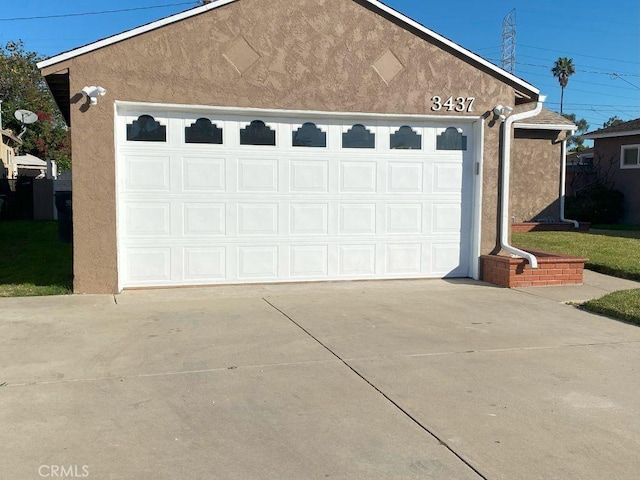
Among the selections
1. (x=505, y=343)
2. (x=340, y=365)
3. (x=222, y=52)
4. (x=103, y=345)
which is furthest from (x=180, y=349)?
(x=222, y=52)

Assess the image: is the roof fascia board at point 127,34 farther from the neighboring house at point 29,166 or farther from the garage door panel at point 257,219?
the neighboring house at point 29,166

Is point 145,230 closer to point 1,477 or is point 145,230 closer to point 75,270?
point 75,270

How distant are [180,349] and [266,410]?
178 centimetres

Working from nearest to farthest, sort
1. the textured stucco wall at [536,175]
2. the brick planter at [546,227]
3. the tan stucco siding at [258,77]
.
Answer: the tan stucco siding at [258,77]
the brick planter at [546,227]
the textured stucco wall at [536,175]

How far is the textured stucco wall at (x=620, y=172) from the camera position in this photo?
21.0 metres

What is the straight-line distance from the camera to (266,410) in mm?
4211

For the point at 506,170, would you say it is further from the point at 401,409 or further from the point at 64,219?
the point at 64,219

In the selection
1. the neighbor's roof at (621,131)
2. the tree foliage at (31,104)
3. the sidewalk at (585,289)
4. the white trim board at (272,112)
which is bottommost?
the sidewalk at (585,289)

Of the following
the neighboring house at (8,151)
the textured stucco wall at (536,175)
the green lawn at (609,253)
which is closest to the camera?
the green lawn at (609,253)

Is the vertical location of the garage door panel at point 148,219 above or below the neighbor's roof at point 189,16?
below

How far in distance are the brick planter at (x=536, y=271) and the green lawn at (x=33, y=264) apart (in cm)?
674

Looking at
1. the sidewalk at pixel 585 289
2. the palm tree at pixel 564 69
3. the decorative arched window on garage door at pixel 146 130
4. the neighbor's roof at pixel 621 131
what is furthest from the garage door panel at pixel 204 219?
the palm tree at pixel 564 69

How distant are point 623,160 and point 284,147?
17509 millimetres

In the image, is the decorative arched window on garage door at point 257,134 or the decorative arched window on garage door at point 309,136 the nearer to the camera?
the decorative arched window on garage door at point 257,134
